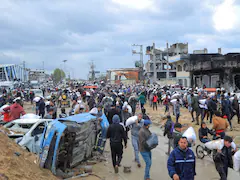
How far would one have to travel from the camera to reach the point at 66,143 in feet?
21.8

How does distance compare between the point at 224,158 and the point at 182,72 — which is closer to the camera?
the point at 224,158

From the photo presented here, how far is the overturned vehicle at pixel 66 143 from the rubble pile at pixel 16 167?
0.32 metres

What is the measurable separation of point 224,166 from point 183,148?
1603 millimetres

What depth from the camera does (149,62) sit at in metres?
77.0

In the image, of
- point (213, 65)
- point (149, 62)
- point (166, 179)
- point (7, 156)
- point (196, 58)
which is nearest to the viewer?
point (7, 156)

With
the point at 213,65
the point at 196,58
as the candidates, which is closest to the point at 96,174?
the point at 213,65

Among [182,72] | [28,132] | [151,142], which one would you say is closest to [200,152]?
[151,142]

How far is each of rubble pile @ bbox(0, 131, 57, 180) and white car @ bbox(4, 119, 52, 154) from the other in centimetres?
93

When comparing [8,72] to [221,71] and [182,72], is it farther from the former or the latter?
[221,71]

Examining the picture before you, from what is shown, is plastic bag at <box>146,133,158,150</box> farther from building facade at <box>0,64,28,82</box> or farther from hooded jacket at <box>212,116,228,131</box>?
building facade at <box>0,64,28,82</box>

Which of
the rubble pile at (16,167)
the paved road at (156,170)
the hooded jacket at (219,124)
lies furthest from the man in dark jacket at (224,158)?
the rubble pile at (16,167)

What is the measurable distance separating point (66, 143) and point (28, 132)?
6.47 feet

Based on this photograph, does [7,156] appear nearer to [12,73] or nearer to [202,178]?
[202,178]

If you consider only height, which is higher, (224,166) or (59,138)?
(59,138)
